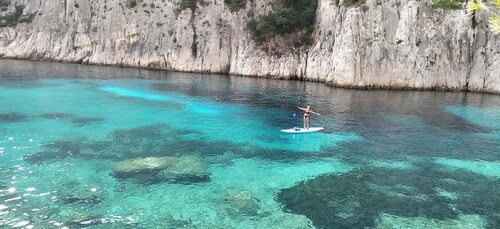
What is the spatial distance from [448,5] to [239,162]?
45652 millimetres

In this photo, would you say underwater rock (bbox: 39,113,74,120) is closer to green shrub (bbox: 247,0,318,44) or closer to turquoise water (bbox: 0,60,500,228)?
turquoise water (bbox: 0,60,500,228)

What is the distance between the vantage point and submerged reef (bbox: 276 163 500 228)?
1742 cm

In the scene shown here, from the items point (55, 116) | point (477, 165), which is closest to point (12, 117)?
point (55, 116)

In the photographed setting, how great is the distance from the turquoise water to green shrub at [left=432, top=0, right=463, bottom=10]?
16535 millimetres

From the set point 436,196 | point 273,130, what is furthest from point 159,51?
point 436,196

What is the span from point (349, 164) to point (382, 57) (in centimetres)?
3567

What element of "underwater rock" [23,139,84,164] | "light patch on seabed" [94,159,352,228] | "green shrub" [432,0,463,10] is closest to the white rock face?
"green shrub" [432,0,463,10]

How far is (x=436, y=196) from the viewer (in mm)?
19750

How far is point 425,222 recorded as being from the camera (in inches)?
661

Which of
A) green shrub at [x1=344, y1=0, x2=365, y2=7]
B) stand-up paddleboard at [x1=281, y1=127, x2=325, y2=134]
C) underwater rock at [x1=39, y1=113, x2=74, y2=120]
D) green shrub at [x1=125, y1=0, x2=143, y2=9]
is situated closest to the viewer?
stand-up paddleboard at [x1=281, y1=127, x2=325, y2=134]

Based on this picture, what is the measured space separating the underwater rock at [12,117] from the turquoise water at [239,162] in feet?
0.39

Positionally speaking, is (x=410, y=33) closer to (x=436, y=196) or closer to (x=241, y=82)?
(x=241, y=82)

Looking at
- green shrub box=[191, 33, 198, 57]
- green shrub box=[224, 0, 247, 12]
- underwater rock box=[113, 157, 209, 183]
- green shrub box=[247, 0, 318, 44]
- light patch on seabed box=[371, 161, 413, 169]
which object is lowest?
underwater rock box=[113, 157, 209, 183]

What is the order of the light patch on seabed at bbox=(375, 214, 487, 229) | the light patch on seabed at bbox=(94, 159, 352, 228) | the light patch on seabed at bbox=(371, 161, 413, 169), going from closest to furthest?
1. the light patch on seabed at bbox=(375, 214, 487, 229)
2. the light patch on seabed at bbox=(94, 159, 352, 228)
3. the light patch on seabed at bbox=(371, 161, 413, 169)
